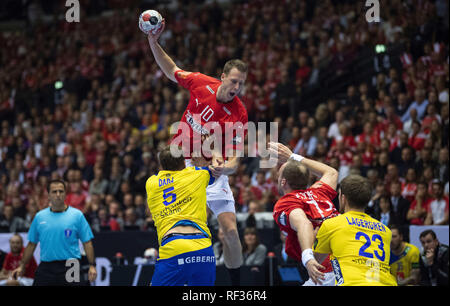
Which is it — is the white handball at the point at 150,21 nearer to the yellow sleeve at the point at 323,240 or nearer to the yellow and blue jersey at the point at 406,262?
the yellow sleeve at the point at 323,240

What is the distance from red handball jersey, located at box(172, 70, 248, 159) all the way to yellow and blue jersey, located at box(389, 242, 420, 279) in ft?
13.3

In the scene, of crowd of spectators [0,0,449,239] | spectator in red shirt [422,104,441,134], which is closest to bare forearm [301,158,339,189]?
crowd of spectators [0,0,449,239]

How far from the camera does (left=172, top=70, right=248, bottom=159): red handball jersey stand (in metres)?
7.83

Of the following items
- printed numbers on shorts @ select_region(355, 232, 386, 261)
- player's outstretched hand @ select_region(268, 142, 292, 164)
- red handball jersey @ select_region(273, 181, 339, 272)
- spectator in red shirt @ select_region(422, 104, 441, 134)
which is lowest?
printed numbers on shorts @ select_region(355, 232, 386, 261)

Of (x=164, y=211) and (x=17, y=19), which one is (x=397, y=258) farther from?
(x=17, y=19)

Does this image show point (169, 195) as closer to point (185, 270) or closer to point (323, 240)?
point (185, 270)

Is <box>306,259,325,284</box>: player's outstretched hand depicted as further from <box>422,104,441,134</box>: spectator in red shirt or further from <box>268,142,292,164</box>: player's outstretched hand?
<box>422,104,441,134</box>: spectator in red shirt

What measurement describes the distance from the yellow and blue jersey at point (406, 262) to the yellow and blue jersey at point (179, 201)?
16.3 feet

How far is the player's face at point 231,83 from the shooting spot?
7.55 m

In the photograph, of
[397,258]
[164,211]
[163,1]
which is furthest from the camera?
[163,1]

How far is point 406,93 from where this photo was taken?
14.6m

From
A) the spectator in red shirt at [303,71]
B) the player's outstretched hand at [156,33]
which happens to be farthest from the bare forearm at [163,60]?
the spectator in red shirt at [303,71]

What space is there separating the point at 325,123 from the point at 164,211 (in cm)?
947

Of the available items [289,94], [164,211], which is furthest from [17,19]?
[164,211]
